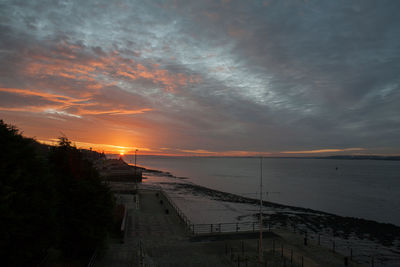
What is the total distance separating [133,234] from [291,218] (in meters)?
35.9

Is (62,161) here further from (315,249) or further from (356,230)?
(356,230)

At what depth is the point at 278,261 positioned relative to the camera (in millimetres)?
20547

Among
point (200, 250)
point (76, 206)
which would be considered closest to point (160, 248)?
point (200, 250)

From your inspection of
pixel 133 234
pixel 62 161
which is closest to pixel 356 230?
pixel 133 234

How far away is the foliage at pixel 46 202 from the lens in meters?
12.0

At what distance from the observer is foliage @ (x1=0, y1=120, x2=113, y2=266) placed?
12008 mm

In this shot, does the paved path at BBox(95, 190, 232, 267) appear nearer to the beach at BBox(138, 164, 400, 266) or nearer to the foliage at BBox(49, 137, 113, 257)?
the foliage at BBox(49, 137, 113, 257)

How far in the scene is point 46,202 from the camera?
13664 mm

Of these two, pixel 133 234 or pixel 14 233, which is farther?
pixel 133 234

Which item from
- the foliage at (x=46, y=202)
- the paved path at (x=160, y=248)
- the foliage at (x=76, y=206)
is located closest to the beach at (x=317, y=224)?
the paved path at (x=160, y=248)

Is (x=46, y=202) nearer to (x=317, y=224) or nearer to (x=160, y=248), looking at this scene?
(x=160, y=248)

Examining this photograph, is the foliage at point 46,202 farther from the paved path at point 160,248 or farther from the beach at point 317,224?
the beach at point 317,224

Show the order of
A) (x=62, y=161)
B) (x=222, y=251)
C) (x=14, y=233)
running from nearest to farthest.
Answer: (x=14, y=233) < (x=62, y=161) < (x=222, y=251)

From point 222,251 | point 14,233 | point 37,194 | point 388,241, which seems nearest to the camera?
point 14,233
